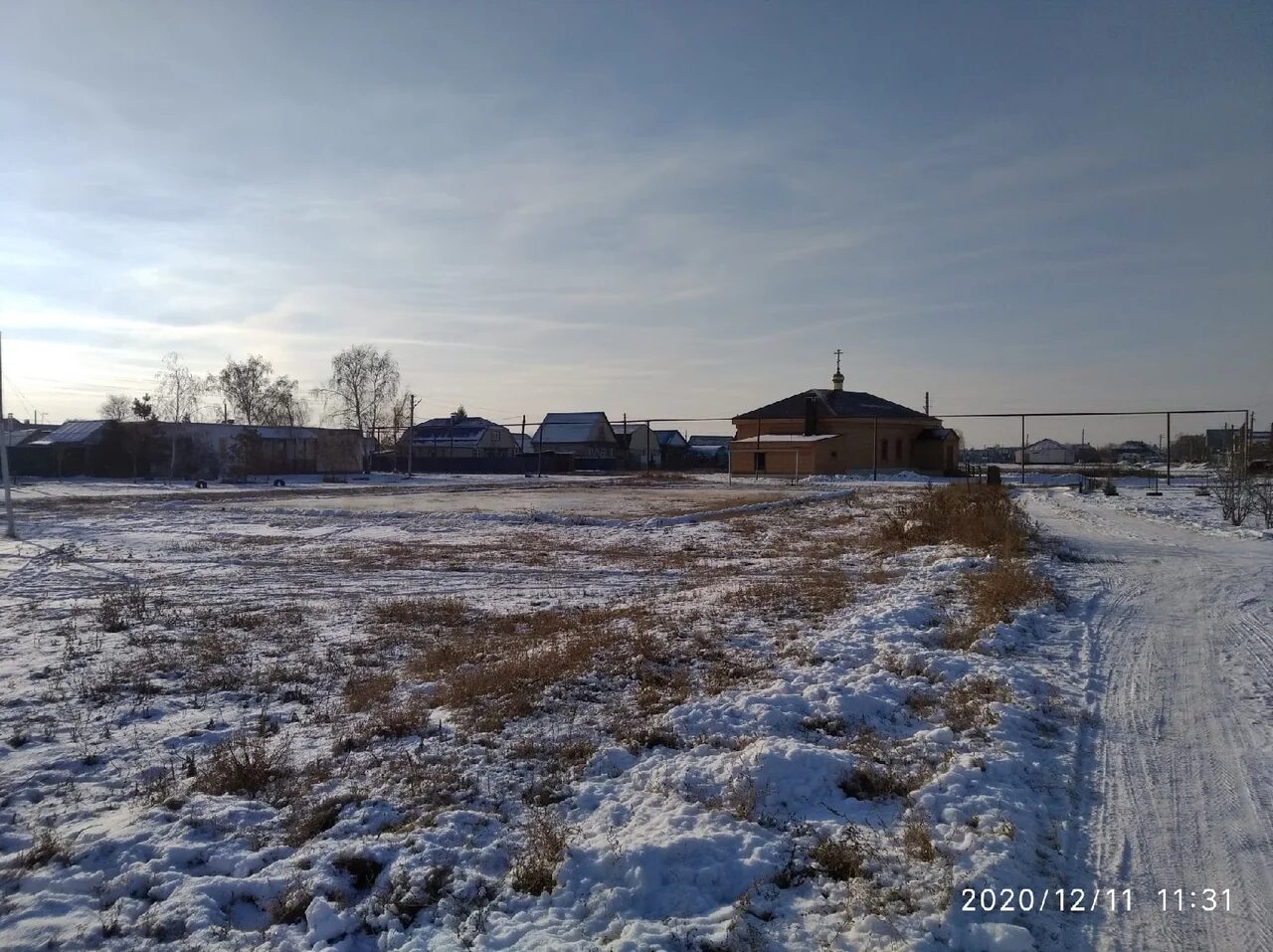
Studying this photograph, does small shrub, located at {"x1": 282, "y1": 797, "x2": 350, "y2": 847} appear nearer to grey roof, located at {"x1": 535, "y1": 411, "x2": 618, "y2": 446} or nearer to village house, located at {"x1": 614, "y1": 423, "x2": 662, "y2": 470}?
village house, located at {"x1": 614, "y1": 423, "x2": 662, "y2": 470}

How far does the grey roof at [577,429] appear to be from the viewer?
74500mm

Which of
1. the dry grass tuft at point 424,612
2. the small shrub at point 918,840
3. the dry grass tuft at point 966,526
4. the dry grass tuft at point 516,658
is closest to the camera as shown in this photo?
the small shrub at point 918,840

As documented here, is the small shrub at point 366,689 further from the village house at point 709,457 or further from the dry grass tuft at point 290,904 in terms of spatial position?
the village house at point 709,457

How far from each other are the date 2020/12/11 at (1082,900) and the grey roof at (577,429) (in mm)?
70506

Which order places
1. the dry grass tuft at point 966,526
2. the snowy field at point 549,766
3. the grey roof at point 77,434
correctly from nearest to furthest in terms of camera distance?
the snowy field at point 549,766 → the dry grass tuft at point 966,526 → the grey roof at point 77,434

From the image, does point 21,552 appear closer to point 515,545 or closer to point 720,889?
point 515,545

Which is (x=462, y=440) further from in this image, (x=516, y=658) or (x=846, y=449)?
(x=516, y=658)

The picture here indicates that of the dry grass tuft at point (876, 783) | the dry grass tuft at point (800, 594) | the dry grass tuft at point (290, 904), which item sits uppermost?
the dry grass tuft at point (800, 594)

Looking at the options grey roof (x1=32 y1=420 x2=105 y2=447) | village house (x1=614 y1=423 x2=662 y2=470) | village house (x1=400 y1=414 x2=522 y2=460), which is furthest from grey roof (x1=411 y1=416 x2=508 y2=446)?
grey roof (x1=32 y1=420 x2=105 y2=447)

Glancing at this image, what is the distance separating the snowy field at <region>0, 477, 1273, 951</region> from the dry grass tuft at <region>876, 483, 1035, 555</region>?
2.74 metres

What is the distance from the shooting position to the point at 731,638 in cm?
829

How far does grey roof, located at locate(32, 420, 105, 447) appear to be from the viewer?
188 ft

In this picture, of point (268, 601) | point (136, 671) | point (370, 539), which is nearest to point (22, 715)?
point (136, 671)

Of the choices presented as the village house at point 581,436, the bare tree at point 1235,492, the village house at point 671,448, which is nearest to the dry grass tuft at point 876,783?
the bare tree at point 1235,492
